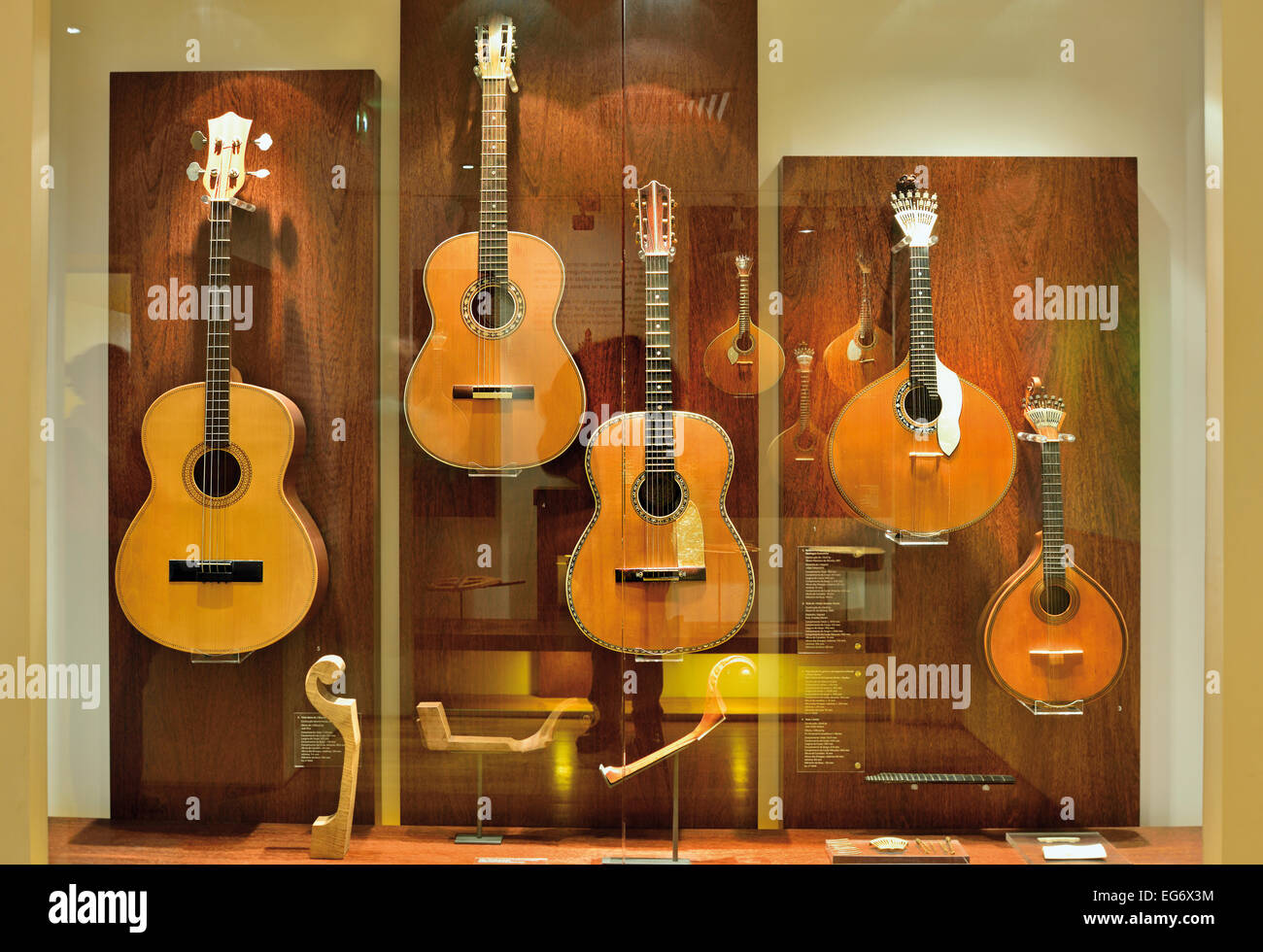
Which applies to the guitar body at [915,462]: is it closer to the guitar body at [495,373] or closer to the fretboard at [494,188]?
the guitar body at [495,373]

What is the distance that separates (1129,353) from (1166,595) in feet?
1.84

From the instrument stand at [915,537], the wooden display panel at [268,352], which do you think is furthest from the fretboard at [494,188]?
the instrument stand at [915,537]

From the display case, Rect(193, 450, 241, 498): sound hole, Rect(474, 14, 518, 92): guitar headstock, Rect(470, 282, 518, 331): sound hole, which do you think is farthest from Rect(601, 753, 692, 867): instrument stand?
Rect(474, 14, 518, 92): guitar headstock

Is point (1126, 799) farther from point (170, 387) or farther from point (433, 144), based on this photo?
point (170, 387)

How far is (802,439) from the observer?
2.07m

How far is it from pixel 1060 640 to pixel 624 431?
1.11 m

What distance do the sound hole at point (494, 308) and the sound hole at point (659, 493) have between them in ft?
1.61

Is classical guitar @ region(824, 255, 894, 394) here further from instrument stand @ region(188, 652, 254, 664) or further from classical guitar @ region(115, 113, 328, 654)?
instrument stand @ region(188, 652, 254, 664)

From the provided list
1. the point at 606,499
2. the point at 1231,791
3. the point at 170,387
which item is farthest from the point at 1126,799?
the point at 170,387

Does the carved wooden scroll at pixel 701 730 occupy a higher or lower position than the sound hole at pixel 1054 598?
lower

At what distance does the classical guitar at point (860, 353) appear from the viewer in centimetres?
206

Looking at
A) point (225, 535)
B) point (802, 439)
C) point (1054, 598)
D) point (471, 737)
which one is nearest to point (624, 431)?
point (802, 439)

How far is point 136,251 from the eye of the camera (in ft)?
6.96

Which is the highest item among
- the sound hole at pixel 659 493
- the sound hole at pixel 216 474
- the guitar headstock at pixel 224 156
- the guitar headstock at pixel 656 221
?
the guitar headstock at pixel 224 156
